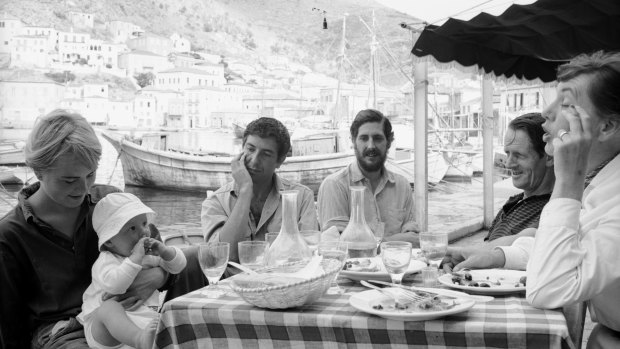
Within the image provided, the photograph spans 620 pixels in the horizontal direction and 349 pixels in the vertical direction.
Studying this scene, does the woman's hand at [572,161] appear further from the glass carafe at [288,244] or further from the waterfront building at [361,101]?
the waterfront building at [361,101]

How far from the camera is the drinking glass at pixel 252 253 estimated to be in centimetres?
157

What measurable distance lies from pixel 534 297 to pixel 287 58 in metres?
81.3

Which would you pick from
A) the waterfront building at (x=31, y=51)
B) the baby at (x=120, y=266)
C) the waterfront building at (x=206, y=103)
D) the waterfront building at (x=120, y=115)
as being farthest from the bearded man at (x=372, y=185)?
the waterfront building at (x=31, y=51)

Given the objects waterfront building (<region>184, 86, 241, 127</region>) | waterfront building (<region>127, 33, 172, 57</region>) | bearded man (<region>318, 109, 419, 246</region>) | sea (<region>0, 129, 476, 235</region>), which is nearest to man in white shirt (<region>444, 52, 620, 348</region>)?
bearded man (<region>318, 109, 419, 246</region>)

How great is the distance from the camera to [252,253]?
62.1 inches

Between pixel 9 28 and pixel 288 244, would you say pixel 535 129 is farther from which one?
pixel 9 28

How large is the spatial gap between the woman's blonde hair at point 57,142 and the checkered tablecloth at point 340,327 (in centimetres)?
79

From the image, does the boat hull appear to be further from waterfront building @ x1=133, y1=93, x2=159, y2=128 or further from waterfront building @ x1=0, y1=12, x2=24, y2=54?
waterfront building @ x1=0, y1=12, x2=24, y2=54

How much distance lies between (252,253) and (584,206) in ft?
2.78

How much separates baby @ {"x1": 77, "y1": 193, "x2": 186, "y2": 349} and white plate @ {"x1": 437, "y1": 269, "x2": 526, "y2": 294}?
0.87 meters

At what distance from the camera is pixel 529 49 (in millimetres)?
4688

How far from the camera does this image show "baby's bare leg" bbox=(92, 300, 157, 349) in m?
1.61

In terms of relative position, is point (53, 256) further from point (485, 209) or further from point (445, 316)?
point (485, 209)

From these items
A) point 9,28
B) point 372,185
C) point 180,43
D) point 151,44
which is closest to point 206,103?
point 151,44
